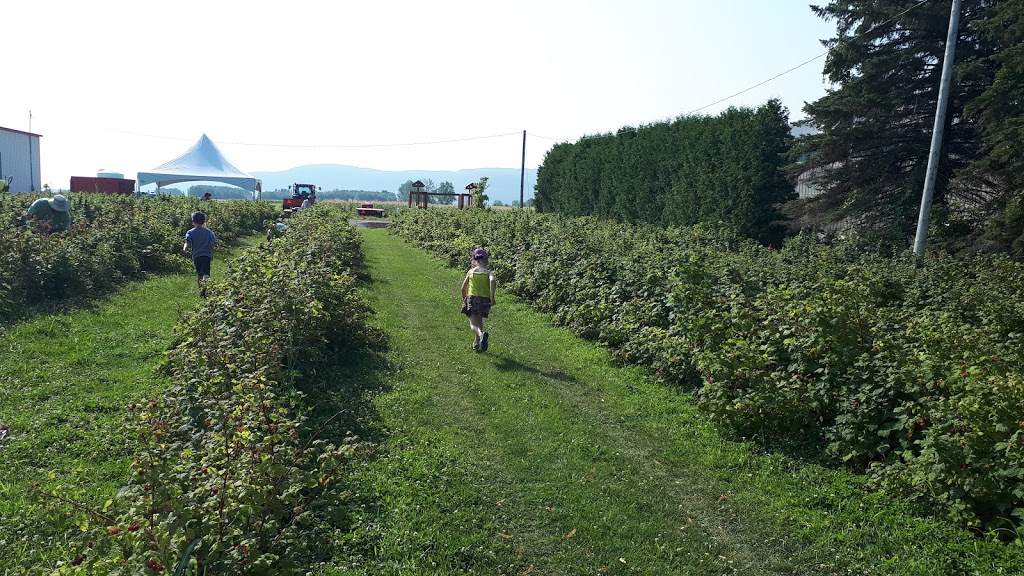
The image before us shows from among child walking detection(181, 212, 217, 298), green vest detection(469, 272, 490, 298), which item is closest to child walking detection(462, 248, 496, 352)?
green vest detection(469, 272, 490, 298)

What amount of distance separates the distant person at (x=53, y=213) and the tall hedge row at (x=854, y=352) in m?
9.77

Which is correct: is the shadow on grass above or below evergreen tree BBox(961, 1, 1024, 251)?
below

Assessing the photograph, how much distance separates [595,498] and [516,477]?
618mm

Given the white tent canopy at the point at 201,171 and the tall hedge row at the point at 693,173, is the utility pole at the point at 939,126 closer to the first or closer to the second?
the tall hedge row at the point at 693,173

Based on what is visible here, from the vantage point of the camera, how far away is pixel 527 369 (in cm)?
810

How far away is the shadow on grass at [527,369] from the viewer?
780 cm

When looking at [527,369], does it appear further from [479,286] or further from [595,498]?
[595,498]

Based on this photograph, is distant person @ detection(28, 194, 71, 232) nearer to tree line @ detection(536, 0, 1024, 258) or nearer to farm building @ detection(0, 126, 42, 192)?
tree line @ detection(536, 0, 1024, 258)

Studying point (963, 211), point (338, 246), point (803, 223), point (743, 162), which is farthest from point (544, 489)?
point (743, 162)

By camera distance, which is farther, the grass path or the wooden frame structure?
the wooden frame structure

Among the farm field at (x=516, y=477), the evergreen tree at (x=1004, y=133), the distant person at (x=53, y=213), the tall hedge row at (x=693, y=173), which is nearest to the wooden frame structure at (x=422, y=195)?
the tall hedge row at (x=693, y=173)

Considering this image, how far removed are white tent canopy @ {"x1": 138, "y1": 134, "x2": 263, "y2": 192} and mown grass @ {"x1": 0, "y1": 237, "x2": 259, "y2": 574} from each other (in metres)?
59.6

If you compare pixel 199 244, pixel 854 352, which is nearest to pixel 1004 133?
pixel 854 352

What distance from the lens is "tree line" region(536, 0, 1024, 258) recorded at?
40.4 ft
